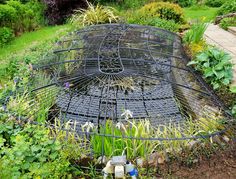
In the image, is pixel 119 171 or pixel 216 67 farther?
pixel 216 67

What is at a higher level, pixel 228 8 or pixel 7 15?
pixel 7 15

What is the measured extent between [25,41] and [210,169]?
19.6 ft

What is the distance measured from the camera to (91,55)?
458 centimetres

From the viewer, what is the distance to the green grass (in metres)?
6.45

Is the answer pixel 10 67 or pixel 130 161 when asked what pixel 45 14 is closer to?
pixel 10 67

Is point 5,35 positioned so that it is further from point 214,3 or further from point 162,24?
point 214,3

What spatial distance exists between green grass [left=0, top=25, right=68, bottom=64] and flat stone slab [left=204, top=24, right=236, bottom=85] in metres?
3.57

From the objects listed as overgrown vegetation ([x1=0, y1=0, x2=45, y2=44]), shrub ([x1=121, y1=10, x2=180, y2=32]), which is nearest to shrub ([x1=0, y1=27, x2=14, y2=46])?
overgrown vegetation ([x1=0, y1=0, x2=45, y2=44])

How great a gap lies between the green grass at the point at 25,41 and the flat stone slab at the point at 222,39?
11.7 ft

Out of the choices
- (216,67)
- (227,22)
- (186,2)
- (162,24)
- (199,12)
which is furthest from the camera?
(186,2)

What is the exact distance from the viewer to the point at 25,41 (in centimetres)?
728

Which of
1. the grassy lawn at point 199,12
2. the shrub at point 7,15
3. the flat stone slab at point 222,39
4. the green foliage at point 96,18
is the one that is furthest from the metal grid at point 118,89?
the grassy lawn at point 199,12

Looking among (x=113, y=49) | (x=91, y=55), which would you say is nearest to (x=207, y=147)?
(x=113, y=49)

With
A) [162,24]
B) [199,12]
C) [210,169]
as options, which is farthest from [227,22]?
[210,169]
